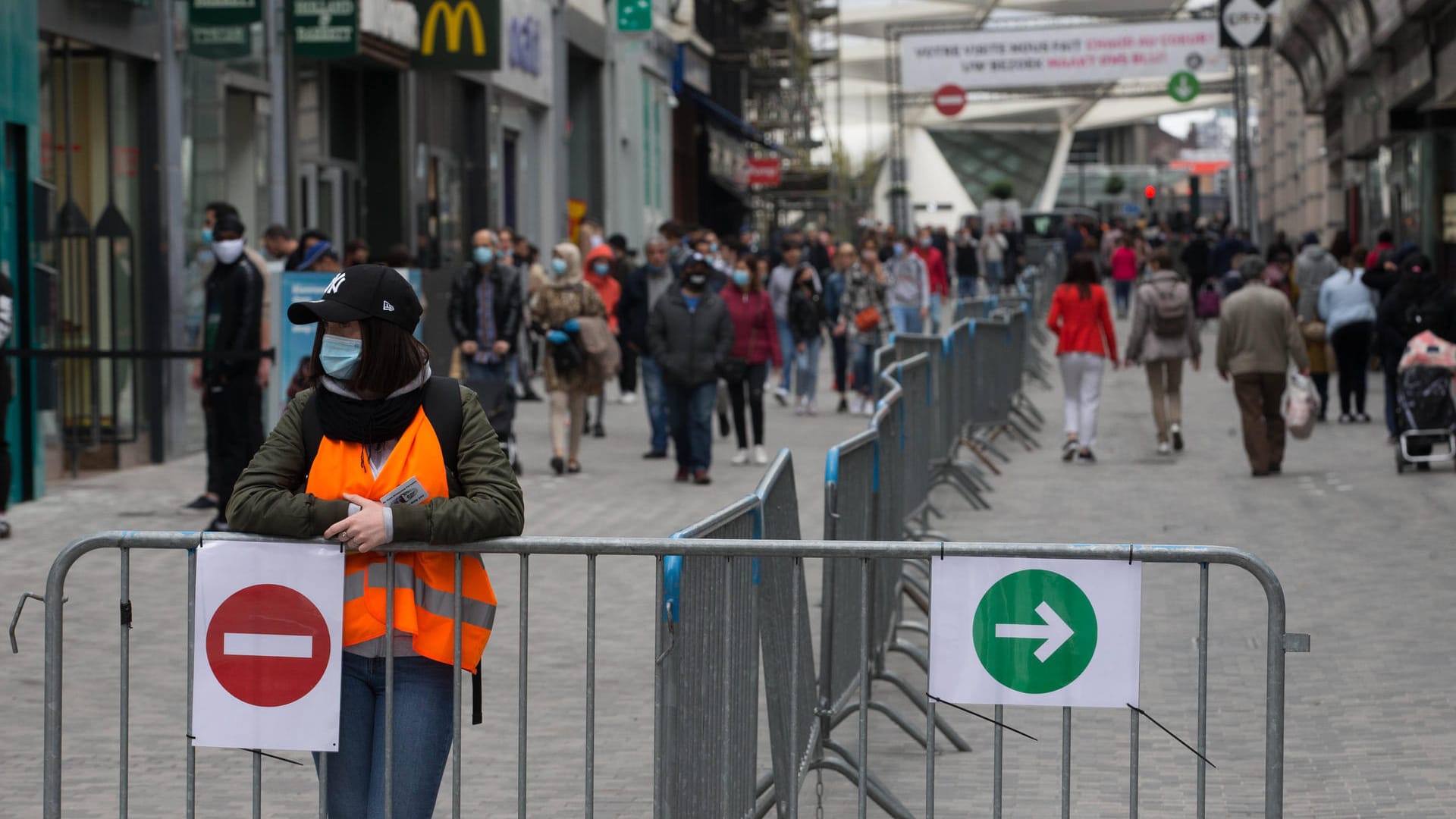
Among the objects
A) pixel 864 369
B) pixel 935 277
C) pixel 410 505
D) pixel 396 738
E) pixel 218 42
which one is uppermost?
pixel 218 42

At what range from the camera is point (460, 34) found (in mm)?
23656

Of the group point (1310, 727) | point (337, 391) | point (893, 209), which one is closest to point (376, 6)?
point (1310, 727)

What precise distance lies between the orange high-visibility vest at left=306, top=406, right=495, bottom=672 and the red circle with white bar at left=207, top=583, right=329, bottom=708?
87 millimetres

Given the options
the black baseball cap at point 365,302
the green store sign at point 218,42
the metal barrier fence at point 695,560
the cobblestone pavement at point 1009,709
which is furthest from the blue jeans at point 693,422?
the black baseball cap at point 365,302

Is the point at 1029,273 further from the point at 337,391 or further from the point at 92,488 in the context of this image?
the point at 337,391

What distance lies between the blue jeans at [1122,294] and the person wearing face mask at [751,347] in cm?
2203

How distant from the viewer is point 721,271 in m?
16.6

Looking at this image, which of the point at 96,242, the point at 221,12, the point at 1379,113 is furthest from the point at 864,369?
→ the point at 1379,113

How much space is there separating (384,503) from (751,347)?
510 inches

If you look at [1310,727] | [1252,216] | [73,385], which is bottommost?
[1310,727]

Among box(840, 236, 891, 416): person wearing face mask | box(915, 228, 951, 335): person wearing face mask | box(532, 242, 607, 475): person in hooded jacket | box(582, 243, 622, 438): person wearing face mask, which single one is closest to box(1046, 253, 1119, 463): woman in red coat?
box(532, 242, 607, 475): person in hooded jacket

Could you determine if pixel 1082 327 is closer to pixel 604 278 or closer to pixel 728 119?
pixel 604 278

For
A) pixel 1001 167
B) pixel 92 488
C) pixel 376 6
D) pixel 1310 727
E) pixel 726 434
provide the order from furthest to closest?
pixel 1001 167 → pixel 376 6 → pixel 726 434 → pixel 92 488 → pixel 1310 727

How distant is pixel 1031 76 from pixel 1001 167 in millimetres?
79381
